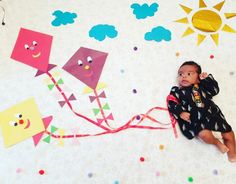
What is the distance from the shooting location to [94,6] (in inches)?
57.6

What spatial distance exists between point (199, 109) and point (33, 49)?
2.31 feet

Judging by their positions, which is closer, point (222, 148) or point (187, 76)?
point (222, 148)

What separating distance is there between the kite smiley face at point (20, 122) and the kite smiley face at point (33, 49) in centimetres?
17

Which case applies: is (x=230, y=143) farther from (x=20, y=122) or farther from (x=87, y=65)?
(x=20, y=122)

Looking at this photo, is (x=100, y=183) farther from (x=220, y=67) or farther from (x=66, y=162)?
(x=220, y=67)

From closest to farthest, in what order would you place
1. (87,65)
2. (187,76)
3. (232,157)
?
(232,157)
(187,76)
(87,65)

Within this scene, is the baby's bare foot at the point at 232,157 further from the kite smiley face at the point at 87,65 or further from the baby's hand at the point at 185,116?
the kite smiley face at the point at 87,65

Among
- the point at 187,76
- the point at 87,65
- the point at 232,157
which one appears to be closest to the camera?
the point at 232,157

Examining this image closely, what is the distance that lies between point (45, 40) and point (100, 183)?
0.65m

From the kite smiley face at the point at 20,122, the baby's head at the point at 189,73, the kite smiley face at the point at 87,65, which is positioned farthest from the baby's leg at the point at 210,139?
the kite smiley face at the point at 20,122

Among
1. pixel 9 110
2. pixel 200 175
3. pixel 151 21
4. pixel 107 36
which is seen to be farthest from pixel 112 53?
pixel 200 175

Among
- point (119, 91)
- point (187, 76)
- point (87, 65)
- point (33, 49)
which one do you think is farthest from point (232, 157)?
point (33, 49)

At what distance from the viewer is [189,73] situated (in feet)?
3.89

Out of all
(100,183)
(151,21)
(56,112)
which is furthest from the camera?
(151,21)
